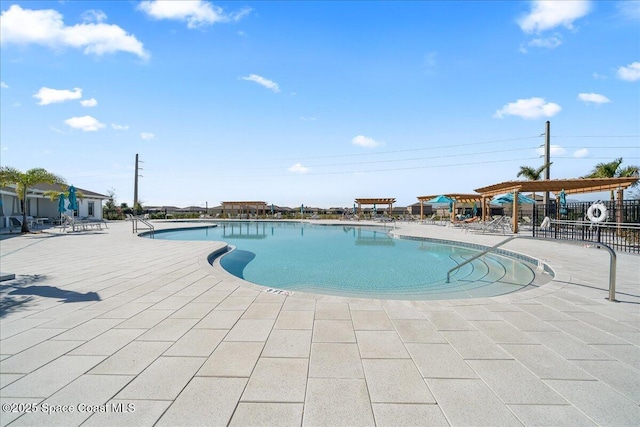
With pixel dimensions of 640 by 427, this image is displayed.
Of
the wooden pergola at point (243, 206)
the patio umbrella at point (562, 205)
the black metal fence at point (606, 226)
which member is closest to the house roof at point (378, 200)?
the wooden pergola at point (243, 206)

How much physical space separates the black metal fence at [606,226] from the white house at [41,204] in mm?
27921

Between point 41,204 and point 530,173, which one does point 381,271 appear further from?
point 41,204

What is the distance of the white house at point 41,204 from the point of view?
776 inches

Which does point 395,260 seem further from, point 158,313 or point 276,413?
point 276,413

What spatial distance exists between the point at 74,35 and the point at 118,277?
21.8 ft

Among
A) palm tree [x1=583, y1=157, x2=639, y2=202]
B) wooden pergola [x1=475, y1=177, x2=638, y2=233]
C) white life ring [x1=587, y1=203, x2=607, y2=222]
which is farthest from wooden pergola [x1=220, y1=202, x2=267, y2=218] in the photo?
palm tree [x1=583, y1=157, x2=639, y2=202]

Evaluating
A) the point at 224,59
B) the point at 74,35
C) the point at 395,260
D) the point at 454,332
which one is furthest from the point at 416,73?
the point at 454,332

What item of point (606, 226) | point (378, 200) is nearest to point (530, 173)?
point (378, 200)

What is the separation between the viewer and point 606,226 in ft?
26.5

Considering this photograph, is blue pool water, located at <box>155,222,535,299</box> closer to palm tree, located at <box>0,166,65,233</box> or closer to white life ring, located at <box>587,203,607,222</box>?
white life ring, located at <box>587,203,607,222</box>

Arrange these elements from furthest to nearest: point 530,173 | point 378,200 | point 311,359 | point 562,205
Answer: point 378,200 → point 530,173 → point 562,205 → point 311,359

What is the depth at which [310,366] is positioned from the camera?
2352 mm

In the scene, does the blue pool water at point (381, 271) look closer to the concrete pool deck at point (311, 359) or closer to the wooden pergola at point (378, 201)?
the concrete pool deck at point (311, 359)

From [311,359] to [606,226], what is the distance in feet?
31.9
